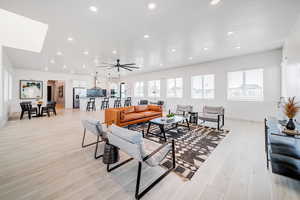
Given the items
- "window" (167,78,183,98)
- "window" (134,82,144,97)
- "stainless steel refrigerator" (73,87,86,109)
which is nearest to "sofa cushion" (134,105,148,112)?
"window" (167,78,183,98)

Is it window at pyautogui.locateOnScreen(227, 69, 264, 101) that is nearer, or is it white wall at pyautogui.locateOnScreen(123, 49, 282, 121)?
white wall at pyautogui.locateOnScreen(123, 49, 282, 121)

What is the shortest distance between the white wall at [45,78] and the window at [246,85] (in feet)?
36.9

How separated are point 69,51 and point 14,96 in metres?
6.56

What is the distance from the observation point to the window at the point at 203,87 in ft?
21.9

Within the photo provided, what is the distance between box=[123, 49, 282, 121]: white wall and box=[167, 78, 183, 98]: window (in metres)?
0.35

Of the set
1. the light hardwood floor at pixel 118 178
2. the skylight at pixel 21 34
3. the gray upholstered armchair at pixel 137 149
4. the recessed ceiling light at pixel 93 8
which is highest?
the skylight at pixel 21 34

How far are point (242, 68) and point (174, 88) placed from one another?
12.8 feet

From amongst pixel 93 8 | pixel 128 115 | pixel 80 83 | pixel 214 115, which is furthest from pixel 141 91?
pixel 93 8

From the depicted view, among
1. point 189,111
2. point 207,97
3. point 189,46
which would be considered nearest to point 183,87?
point 207,97

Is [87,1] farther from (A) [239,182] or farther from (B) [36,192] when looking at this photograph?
(A) [239,182]

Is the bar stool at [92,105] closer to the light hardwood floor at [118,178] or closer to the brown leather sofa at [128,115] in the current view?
the brown leather sofa at [128,115]

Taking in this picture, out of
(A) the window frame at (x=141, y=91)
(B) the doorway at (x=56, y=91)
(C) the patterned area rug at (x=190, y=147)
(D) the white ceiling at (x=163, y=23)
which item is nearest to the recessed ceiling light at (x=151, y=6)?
(D) the white ceiling at (x=163, y=23)

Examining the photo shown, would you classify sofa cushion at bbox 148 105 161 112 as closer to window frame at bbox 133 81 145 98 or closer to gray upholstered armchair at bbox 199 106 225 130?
gray upholstered armchair at bbox 199 106 225 130

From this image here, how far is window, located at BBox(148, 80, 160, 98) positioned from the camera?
9.46 meters
